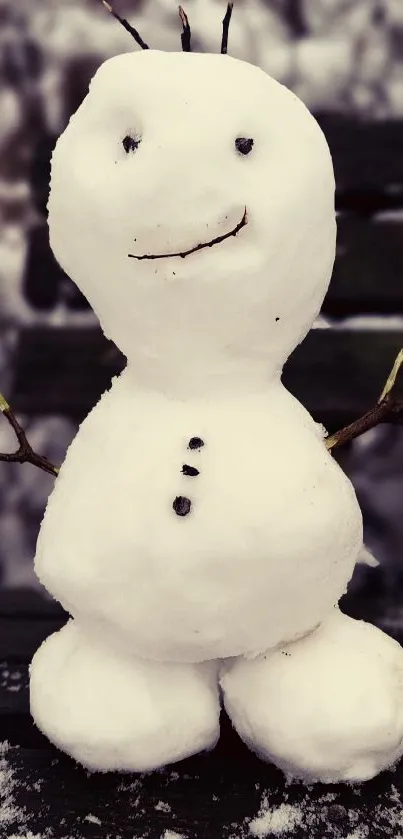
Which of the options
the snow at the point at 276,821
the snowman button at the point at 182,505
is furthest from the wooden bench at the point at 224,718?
the snowman button at the point at 182,505

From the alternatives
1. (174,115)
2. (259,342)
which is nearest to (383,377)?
(259,342)

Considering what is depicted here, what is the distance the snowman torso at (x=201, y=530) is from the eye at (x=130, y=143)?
20 cm

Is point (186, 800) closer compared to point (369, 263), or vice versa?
point (186, 800)

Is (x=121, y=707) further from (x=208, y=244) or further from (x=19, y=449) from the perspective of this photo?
(x=208, y=244)

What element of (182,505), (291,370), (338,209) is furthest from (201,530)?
(338,209)

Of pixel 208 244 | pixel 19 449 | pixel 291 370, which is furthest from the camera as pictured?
pixel 291 370

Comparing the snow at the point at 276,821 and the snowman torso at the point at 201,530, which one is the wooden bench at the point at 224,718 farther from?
the snowman torso at the point at 201,530

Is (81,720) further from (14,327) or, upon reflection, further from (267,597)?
(14,327)

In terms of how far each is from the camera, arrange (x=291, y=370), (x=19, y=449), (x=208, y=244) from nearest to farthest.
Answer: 1. (x=208, y=244)
2. (x=19, y=449)
3. (x=291, y=370)

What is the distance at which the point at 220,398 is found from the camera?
67 centimetres

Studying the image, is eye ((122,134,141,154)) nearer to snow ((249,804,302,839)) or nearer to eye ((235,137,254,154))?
eye ((235,137,254,154))

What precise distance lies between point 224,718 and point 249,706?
0.07 meters

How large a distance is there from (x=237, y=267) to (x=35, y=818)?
476mm

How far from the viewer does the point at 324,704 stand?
0.66 m
